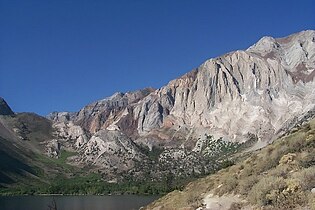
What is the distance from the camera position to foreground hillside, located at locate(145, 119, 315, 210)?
21.1 meters

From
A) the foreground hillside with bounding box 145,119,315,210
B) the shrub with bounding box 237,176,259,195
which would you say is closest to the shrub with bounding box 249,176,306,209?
the foreground hillside with bounding box 145,119,315,210

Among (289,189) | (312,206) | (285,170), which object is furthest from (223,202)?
(312,206)

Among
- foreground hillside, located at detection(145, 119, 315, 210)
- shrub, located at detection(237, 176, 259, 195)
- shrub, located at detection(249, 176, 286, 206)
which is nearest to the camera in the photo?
foreground hillside, located at detection(145, 119, 315, 210)

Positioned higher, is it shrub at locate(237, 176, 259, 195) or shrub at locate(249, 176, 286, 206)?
shrub at locate(237, 176, 259, 195)

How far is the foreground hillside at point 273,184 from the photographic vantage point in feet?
69.1

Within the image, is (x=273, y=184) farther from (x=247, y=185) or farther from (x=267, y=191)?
(x=247, y=185)

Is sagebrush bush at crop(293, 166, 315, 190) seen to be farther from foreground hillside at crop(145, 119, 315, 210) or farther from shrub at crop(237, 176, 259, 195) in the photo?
shrub at crop(237, 176, 259, 195)

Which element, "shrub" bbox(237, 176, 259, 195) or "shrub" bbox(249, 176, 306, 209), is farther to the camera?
"shrub" bbox(237, 176, 259, 195)

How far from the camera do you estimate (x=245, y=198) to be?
2553 cm

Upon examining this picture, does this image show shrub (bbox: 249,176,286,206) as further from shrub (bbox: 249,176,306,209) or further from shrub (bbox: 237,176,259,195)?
shrub (bbox: 237,176,259,195)

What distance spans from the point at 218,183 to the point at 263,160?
451cm

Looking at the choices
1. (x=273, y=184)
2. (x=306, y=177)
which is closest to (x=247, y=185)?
(x=273, y=184)

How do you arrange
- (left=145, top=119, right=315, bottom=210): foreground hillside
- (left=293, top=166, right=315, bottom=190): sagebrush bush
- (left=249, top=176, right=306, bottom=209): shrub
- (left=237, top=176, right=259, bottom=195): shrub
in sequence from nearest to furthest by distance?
(left=249, top=176, right=306, bottom=209): shrub → (left=145, top=119, right=315, bottom=210): foreground hillside → (left=293, top=166, right=315, bottom=190): sagebrush bush → (left=237, top=176, right=259, bottom=195): shrub

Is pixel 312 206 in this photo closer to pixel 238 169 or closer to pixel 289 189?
pixel 289 189
